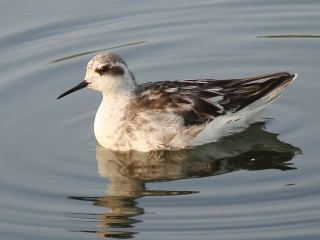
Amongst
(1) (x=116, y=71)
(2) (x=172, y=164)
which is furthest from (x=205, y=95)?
(1) (x=116, y=71)

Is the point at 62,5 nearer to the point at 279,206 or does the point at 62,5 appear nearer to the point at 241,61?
the point at 241,61

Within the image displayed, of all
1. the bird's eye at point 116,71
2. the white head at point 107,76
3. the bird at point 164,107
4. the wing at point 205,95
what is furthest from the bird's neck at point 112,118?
the bird's eye at point 116,71

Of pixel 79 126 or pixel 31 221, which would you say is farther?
pixel 79 126

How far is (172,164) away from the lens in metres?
16.8

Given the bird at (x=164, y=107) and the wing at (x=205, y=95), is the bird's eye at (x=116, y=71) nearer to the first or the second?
the bird at (x=164, y=107)

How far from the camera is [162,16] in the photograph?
71.3ft

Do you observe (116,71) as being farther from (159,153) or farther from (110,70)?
(159,153)

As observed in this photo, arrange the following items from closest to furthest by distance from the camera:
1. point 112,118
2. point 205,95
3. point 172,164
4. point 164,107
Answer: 1. point 172,164
2. point 164,107
3. point 112,118
4. point 205,95

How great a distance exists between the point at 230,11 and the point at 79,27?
296 centimetres

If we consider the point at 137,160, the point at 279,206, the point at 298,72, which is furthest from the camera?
the point at 298,72

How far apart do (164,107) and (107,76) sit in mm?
1005

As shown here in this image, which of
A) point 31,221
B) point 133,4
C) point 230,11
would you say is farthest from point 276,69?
point 31,221

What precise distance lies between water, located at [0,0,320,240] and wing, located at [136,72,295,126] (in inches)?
20.9

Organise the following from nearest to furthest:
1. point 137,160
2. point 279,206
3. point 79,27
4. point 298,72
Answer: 1. point 279,206
2. point 137,160
3. point 298,72
4. point 79,27
